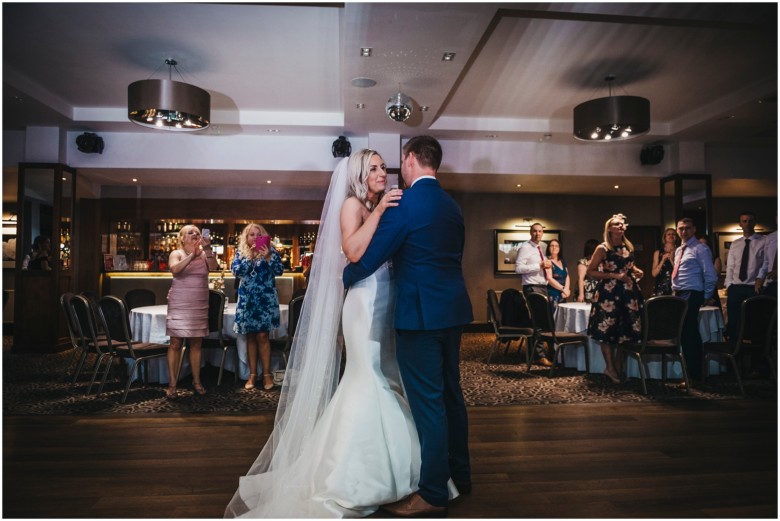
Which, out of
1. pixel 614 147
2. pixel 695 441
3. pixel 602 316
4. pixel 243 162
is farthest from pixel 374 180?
pixel 614 147

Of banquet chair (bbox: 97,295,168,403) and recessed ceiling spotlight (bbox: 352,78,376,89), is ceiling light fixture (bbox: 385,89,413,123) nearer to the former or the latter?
recessed ceiling spotlight (bbox: 352,78,376,89)

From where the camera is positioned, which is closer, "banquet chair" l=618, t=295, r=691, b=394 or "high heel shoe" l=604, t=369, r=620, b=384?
"banquet chair" l=618, t=295, r=691, b=394

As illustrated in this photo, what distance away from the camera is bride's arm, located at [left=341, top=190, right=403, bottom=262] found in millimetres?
2551

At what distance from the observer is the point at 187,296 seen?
491 centimetres

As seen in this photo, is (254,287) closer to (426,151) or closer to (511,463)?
(511,463)

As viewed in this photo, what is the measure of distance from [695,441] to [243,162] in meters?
6.91

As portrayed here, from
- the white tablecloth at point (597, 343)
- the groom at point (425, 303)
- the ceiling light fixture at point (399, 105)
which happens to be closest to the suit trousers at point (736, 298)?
the white tablecloth at point (597, 343)

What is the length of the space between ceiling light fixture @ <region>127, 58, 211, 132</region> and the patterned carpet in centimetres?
275

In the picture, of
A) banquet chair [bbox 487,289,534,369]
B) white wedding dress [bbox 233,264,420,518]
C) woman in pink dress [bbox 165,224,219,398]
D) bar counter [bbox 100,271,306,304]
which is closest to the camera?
white wedding dress [bbox 233,264,420,518]

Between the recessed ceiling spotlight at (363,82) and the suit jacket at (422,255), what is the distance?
11.4 ft

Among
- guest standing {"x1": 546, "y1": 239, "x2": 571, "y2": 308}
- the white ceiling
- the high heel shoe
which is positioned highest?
the white ceiling

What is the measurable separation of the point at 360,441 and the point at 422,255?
0.92 m

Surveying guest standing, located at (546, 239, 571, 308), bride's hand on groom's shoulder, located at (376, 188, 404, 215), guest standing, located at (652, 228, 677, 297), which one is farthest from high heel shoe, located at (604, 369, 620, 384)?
bride's hand on groom's shoulder, located at (376, 188, 404, 215)

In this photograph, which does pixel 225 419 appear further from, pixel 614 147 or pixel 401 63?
pixel 614 147
